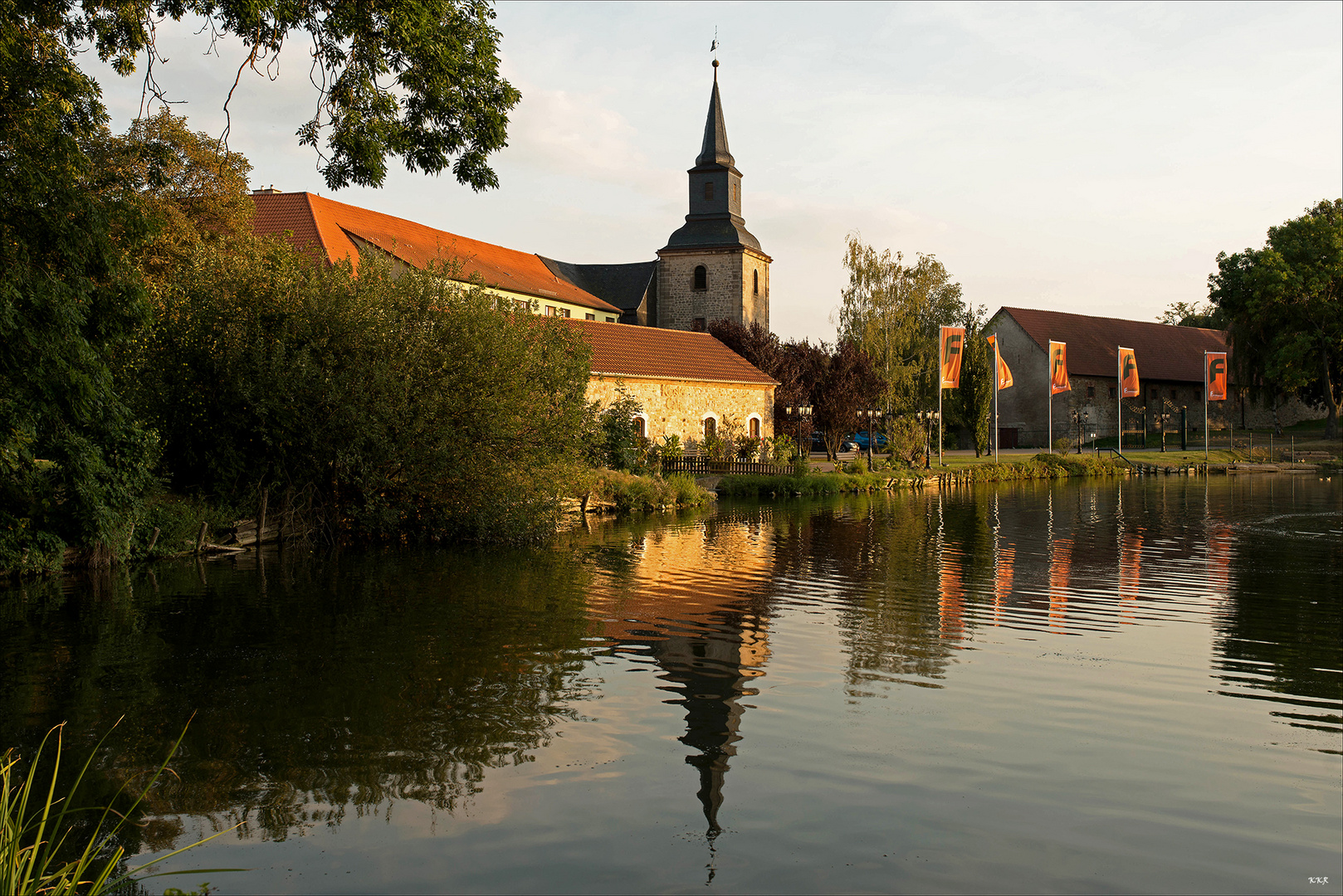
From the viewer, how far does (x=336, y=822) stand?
18.6 ft

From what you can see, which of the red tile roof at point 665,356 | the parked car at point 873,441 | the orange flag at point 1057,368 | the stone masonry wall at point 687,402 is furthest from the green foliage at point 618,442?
the orange flag at point 1057,368

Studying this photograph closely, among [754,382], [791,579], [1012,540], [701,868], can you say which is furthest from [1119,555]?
[754,382]

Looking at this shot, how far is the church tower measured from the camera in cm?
5434

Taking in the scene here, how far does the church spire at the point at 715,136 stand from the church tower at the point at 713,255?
1.7 inches

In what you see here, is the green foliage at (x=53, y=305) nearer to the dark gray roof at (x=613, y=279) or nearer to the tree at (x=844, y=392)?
the tree at (x=844, y=392)

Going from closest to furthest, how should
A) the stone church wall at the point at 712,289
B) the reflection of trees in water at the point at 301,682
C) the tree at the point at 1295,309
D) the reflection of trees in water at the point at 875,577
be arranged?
the reflection of trees in water at the point at 301,682 < the reflection of trees in water at the point at 875,577 < the tree at the point at 1295,309 < the stone church wall at the point at 712,289

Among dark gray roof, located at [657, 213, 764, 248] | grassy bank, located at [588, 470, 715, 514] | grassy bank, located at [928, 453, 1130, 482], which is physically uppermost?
dark gray roof, located at [657, 213, 764, 248]

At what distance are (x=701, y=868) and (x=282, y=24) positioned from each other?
8.83m

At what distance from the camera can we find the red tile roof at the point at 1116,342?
57.3 meters

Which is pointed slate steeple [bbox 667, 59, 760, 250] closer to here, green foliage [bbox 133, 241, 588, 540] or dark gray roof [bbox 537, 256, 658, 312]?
dark gray roof [bbox 537, 256, 658, 312]

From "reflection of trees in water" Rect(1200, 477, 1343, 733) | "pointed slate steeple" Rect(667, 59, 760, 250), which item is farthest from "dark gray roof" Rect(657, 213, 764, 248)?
"reflection of trees in water" Rect(1200, 477, 1343, 733)

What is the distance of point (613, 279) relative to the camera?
60750mm

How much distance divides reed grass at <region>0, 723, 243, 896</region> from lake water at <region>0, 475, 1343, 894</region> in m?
0.26

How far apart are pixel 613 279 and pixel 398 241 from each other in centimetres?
2487
